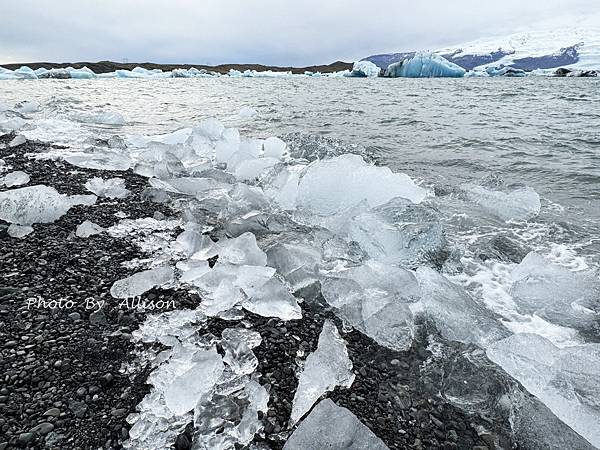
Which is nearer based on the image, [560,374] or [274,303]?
[560,374]

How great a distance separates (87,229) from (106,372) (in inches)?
65.9

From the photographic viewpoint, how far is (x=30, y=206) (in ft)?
10.3

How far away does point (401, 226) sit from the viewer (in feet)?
10.3

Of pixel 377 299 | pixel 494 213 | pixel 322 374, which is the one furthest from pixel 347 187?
pixel 322 374

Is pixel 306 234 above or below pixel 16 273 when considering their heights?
below

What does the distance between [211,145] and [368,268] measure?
4.81 meters

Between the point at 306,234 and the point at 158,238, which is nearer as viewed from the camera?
the point at 158,238

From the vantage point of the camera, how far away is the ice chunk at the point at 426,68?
42.8 meters

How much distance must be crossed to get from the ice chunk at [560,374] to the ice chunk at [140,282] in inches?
74.1

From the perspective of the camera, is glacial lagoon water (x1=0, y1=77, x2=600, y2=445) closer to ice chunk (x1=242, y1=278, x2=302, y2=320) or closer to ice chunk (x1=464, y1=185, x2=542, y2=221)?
ice chunk (x1=464, y1=185, x2=542, y2=221)

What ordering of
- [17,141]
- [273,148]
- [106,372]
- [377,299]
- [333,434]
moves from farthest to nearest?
1. [273,148]
2. [17,141]
3. [377,299]
4. [106,372]
5. [333,434]

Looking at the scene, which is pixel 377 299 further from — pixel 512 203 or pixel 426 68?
pixel 426 68

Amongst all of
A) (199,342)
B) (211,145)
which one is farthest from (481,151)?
(199,342)

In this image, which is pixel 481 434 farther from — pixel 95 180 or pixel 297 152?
pixel 297 152
